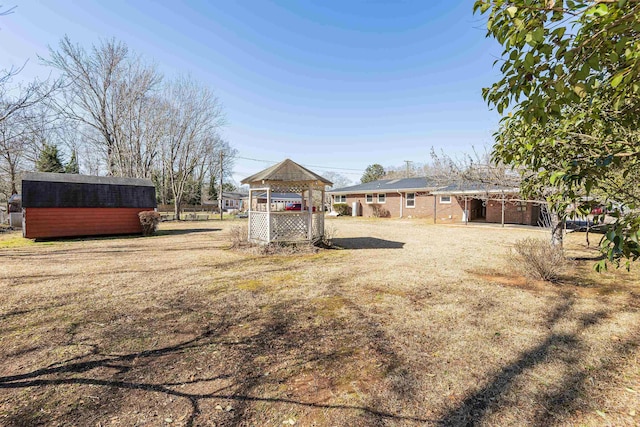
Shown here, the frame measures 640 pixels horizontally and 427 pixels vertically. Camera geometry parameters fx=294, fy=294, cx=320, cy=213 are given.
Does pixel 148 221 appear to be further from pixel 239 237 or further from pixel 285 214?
pixel 285 214

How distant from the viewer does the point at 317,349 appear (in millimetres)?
3699

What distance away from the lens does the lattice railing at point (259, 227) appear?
35.4 ft

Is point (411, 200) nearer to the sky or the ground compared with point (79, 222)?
nearer to the sky

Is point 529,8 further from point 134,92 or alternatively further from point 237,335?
point 134,92

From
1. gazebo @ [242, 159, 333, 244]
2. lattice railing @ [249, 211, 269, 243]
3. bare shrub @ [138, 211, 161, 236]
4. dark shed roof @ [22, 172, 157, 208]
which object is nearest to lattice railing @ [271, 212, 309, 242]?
gazebo @ [242, 159, 333, 244]

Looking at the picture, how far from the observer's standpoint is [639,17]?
5.83 ft

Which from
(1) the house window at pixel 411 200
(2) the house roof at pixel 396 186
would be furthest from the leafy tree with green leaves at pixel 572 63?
(1) the house window at pixel 411 200

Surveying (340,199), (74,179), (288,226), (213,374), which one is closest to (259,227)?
(288,226)

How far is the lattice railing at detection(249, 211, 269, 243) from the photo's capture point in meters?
10.8

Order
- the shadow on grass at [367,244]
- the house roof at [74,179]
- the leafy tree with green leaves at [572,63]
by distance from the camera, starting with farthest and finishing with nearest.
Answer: the house roof at [74,179], the shadow on grass at [367,244], the leafy tree with green leaves at [572,63]

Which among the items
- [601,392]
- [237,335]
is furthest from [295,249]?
[601,392]

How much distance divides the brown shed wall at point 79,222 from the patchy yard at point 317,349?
8.22 m

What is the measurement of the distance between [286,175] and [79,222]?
37.1 feet

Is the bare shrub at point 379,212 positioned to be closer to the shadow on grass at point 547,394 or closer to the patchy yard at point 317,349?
the patchy yard at point 317,349
